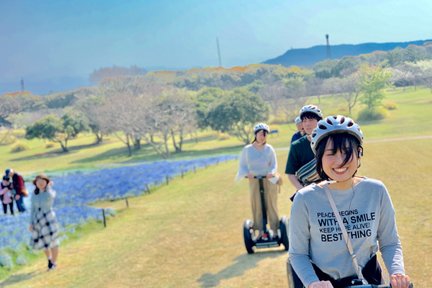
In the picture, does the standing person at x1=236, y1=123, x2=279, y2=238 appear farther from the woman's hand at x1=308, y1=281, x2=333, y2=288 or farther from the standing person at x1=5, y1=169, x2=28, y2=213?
the standing person at x1=5, y1=169, x2=28, y2=213

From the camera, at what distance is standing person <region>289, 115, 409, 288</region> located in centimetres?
280

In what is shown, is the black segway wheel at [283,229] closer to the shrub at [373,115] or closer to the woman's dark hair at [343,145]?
the woman's dark hair at [343,145]

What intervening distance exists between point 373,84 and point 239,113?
1359 cm

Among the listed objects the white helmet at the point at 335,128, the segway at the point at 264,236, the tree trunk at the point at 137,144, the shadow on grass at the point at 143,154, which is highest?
the white helmet at the point at 335,128

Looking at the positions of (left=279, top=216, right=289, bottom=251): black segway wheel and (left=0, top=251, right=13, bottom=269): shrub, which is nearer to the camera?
(left=279, top=216, right=289, bottom=251): black segway wheel

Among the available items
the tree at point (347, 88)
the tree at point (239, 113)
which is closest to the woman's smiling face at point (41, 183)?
the tree at point (239, 113)

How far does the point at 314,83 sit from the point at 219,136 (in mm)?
12610

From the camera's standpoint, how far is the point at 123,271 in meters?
8.57

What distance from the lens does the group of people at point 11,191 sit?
17531mm

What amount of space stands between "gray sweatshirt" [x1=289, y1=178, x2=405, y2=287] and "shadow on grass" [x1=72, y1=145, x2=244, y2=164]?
4050 centimetres

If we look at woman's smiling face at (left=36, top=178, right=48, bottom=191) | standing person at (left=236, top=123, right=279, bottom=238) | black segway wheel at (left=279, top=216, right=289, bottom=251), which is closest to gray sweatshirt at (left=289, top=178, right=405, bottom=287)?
standing person at (left=236, top=123, right=279, bottom=238)

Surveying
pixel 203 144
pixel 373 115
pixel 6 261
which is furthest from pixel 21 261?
pixel 373 115

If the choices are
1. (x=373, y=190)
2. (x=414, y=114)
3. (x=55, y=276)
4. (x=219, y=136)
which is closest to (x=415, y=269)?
(x=373, y=190)

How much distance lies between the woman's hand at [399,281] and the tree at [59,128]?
51.2 meters
